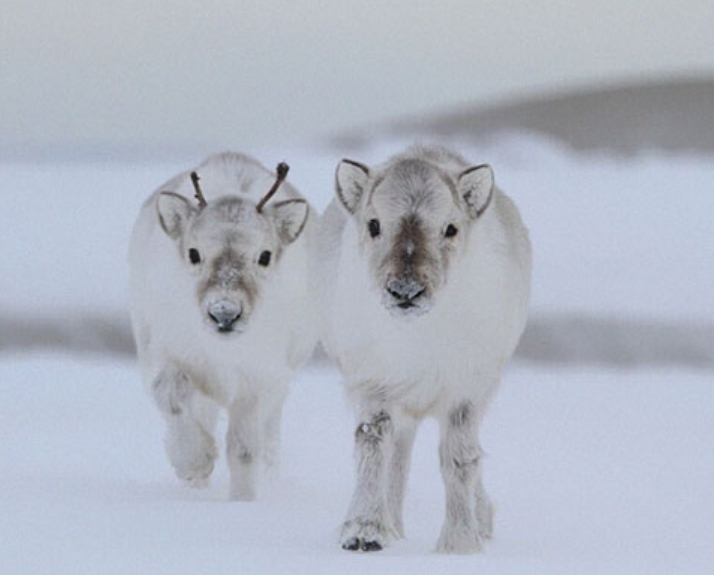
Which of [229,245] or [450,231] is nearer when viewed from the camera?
[450,231]

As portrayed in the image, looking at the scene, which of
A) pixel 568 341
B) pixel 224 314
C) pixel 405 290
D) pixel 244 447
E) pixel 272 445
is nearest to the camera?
pixel 405 290

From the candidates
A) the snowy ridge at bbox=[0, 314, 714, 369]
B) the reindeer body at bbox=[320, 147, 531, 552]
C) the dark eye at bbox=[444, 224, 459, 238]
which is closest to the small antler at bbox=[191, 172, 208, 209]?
the reindeer body at bbox=[320, 147, 531, 552]

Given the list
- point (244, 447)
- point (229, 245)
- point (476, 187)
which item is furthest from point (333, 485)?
point (476, 187)

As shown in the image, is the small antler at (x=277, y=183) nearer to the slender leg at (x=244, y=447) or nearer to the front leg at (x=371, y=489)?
the slender leg at (x=244, y=447)

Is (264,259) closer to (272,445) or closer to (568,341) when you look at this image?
(272,445)

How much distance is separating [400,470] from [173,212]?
1.81 metres

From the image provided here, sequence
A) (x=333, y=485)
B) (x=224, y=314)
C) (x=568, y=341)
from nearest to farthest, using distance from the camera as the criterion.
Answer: (x=224, y=314)
(x=333, y=485)
(x=568, y=341)

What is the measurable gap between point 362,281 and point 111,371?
9.92 metres

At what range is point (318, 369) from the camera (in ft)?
61.7

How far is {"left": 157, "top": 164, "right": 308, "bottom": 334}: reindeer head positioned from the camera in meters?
9.24

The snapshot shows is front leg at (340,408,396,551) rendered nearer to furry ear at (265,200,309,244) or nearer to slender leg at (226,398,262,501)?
furry ear at (265,200,309,244)

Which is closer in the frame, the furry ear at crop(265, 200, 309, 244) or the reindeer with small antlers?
the reindeer with small antlers

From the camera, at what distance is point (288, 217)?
32.6ft

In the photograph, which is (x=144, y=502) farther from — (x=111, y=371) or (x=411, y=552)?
(x=111, y=371)
